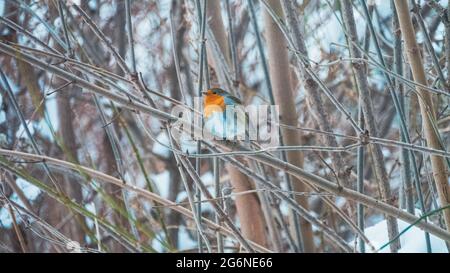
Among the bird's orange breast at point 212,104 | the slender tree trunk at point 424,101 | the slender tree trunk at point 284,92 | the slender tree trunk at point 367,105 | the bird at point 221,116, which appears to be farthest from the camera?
the slender tree trunk at point 284,92

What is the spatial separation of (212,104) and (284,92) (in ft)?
1.56

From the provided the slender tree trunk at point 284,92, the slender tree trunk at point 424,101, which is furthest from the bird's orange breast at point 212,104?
the slender tree trunk at point 424,101

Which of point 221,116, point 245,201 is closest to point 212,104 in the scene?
point 221,116

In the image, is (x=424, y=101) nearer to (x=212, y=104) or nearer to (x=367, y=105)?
(x=367, y=105)

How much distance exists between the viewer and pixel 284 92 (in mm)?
2383

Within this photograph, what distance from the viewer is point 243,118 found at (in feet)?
6.35

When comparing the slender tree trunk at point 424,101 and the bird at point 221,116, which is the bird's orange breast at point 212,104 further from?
the slender tree trunk at point 424,101

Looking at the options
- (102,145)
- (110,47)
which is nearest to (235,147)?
(110,47)

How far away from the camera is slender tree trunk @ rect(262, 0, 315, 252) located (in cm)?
234

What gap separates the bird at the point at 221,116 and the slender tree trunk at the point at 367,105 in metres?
0.33

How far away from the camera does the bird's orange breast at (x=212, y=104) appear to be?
1.96 meters

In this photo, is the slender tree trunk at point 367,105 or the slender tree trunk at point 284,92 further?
the slender tree trunk at point 284,92
